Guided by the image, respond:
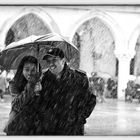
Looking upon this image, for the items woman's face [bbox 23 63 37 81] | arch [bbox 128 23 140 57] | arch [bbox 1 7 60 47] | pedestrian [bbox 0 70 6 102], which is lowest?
pedestrian [bbox 0 70 6 102]

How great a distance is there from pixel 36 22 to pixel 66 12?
505 mm

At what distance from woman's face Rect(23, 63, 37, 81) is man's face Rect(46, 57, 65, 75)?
23cm

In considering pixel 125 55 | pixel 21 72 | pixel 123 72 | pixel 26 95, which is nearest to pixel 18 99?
pixel 26 95

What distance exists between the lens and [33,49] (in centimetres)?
419

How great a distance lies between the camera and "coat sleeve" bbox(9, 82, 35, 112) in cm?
421

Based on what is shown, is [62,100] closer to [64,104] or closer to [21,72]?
[64,104]

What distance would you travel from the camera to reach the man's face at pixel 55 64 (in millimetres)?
4122

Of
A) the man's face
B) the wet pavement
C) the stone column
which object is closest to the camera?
the man's face

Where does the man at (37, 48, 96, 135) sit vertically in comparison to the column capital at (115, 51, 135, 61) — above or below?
below

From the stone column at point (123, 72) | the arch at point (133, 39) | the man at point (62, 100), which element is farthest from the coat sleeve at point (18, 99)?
the arch at point (133, 39)

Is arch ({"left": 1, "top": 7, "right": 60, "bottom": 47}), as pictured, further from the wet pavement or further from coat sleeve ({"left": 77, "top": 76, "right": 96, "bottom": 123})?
the wet pavement

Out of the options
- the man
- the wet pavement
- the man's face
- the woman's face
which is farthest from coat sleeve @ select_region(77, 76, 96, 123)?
the woman's face

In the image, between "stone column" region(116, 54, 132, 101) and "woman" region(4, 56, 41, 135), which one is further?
"stone column" region(116, 54, 132, 101)

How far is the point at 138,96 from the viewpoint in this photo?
4.55 m
